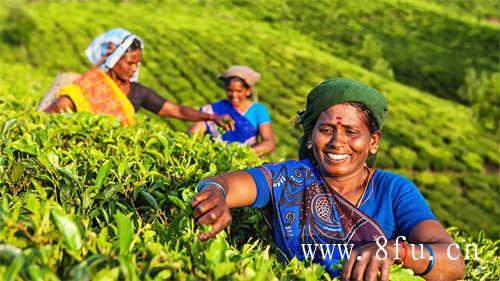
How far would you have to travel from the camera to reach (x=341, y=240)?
1.69 m

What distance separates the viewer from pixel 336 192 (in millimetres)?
1794

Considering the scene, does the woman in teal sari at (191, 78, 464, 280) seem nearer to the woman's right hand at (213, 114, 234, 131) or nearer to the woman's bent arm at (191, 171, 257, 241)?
the woman's bent arm at (191, 171, 257, 241)

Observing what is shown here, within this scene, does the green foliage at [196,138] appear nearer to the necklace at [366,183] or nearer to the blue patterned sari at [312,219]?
the blue patterned sari at [312,219]

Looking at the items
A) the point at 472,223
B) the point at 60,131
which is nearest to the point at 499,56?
the point at 472,223

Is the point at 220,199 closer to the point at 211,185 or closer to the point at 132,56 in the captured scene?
the point at 211,185

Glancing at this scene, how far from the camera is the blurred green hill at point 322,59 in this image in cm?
1158

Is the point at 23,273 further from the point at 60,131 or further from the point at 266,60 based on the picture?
the point at 266,60

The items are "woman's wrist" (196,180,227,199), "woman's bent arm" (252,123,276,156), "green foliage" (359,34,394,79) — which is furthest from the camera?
"green foliage" (359,34,394,79)

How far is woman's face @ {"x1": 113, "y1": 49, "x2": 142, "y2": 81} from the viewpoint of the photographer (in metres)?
3.67

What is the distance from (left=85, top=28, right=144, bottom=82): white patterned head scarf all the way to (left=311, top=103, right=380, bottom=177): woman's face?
2286 mm

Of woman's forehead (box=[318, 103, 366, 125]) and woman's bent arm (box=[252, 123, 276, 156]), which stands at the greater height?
woman's forehead (box=[318, 103, 366, 125])

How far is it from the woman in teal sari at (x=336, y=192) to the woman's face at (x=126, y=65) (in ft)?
7.24

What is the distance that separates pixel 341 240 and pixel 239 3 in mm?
37914

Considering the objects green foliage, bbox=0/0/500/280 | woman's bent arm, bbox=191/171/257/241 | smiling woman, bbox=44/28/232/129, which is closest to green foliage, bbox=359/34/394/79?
green foliage, bbox=0/0/500/280
